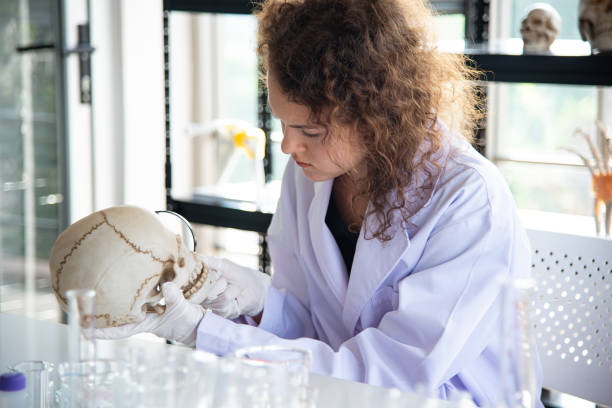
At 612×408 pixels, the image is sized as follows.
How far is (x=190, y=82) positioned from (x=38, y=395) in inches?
108

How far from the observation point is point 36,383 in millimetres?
897

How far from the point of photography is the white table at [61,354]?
87cm

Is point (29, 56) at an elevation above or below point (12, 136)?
above

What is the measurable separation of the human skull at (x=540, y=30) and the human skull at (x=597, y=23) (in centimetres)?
8

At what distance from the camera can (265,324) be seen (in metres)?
1.40

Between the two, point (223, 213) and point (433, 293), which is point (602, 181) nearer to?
point (433, 293)

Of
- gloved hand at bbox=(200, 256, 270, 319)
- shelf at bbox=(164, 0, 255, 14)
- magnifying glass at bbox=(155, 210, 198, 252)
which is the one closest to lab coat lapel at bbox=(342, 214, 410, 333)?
gloved hand at bbox=(200, 256, 270, 319)

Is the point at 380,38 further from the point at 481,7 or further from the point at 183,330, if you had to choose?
the point at 481,7

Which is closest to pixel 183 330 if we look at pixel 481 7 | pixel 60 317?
pixel 481 7

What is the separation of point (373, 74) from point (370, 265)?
1.05 feet

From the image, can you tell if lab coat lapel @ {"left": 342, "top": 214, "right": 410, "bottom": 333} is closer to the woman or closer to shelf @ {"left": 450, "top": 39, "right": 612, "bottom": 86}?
the woman

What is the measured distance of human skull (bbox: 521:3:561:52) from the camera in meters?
1.83

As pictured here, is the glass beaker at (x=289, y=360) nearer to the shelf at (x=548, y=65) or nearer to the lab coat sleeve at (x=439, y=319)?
the lab coat sleeve at (x=439, y=319)

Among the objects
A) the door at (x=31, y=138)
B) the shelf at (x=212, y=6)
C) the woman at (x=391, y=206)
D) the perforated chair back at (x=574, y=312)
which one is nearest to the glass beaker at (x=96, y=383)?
the woman at (x=391, y=206)
